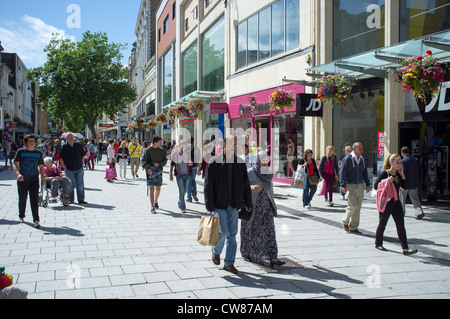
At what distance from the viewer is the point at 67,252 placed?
602 cm

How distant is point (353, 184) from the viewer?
802 centimetres

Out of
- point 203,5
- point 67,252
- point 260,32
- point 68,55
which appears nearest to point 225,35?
point 260,32

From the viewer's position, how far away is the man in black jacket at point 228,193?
17.3 ft

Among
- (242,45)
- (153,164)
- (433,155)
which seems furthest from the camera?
(242,45)

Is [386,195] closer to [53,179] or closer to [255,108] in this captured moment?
[53,179]

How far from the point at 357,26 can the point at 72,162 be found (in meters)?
9.74

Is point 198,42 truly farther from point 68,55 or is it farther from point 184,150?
point 68,55

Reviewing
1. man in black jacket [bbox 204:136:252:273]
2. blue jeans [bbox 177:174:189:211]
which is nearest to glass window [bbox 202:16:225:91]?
blue jeans [bbox 177:174:189:211]

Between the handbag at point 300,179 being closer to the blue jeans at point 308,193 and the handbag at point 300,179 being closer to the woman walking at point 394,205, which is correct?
the blue jeans at point 308,193

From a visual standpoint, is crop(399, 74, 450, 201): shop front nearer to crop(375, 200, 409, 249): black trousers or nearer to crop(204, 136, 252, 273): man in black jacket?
crop(375, 200, 409, 249): black trousers

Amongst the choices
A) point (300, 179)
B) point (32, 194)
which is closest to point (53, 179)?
point (32, 194)

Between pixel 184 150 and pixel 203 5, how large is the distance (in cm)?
1893

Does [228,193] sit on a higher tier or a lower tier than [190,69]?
lower

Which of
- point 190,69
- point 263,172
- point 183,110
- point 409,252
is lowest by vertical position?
point 409,252
